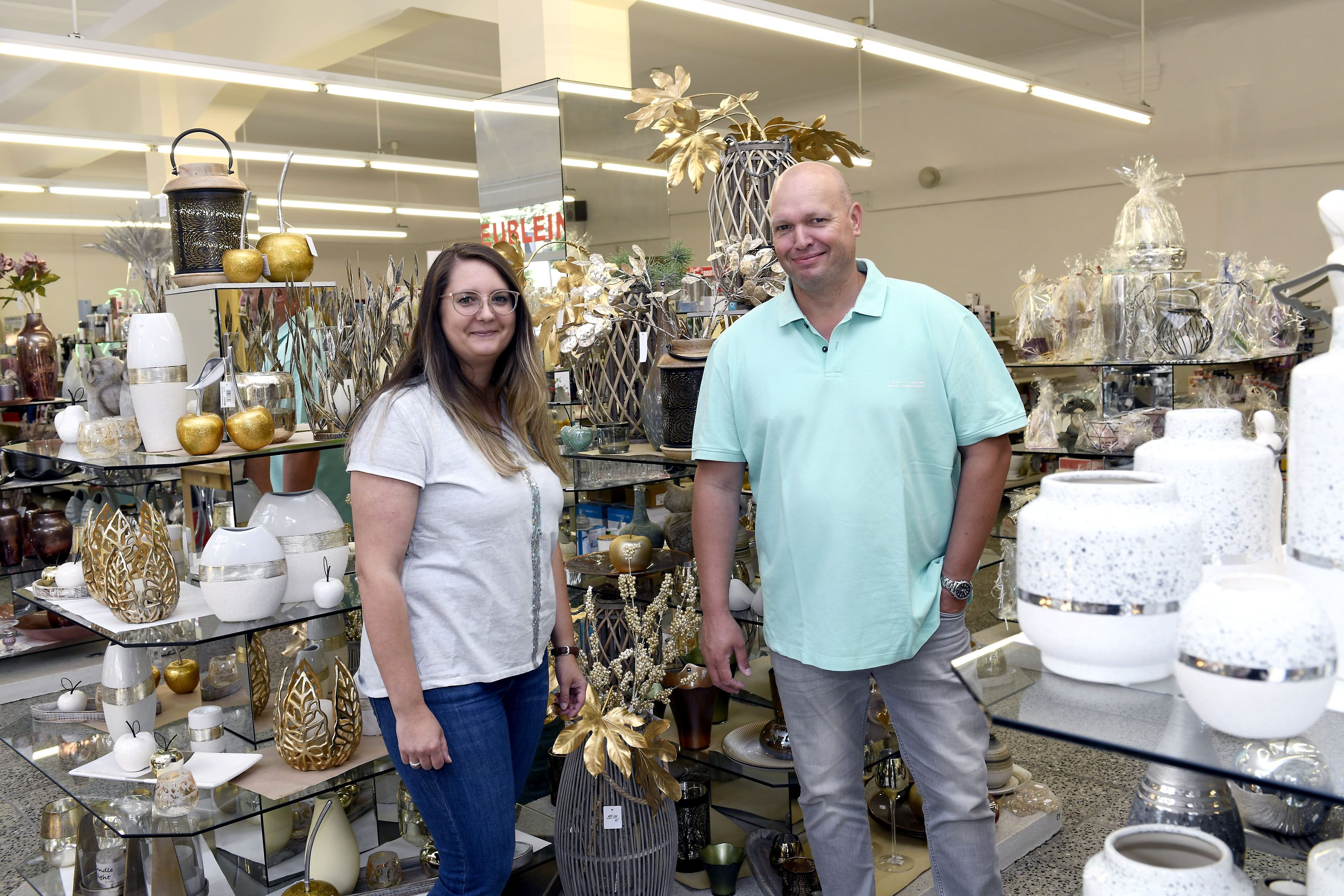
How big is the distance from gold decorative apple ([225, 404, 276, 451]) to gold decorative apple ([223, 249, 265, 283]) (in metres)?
0.39

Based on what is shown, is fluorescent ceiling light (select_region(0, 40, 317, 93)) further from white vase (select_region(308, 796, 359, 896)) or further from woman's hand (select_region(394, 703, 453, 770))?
woman's hand (select_region(394, 703, 453, 770))

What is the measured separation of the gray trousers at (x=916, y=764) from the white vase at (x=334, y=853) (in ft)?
4.04

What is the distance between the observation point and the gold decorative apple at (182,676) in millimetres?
3176

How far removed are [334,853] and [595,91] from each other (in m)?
4.32

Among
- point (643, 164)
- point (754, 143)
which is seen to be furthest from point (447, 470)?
point (643, 164)

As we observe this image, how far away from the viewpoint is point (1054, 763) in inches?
134

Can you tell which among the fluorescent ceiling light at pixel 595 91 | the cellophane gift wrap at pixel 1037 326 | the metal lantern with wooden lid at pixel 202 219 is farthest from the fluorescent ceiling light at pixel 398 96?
the cellophane gift wrap at pixel 1037 326

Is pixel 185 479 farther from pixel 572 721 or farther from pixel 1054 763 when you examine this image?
pixel 1054 763

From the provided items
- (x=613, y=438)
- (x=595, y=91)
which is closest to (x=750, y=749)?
(x=613, y=438)

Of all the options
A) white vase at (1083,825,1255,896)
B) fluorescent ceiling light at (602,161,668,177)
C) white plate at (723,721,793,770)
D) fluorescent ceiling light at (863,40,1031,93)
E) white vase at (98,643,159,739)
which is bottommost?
white plate at (723,721,793,770)

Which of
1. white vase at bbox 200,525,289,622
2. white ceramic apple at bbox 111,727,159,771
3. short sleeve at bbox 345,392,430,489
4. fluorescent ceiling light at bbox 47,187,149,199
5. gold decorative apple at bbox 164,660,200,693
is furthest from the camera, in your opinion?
fluorescent ceiling light at bbox 47,187,149,199

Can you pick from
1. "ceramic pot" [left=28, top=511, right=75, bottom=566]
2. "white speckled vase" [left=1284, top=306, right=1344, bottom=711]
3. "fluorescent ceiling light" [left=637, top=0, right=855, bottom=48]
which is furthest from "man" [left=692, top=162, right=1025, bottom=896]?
"ceramic pot" [left=28, top=511, right=75, bottom=566]

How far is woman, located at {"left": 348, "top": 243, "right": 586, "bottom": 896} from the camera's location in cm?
171

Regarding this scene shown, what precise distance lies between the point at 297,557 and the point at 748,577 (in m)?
1.16
